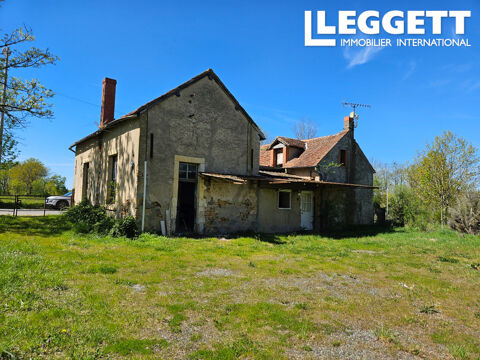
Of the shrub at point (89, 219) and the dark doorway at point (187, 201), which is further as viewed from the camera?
the dark doorway at point (187, 201)

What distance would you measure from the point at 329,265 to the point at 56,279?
637cm

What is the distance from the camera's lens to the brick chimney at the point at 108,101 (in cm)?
1578

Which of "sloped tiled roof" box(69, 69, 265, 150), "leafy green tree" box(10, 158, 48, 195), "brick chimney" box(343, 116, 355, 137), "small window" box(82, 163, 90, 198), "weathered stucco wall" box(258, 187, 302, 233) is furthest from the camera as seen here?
"leafy green tree" box(10, 158, 48, 195)

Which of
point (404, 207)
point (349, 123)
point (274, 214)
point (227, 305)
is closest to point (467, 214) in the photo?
point (404, 207)

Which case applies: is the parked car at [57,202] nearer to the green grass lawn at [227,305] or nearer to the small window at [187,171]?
the small window at [187,171]

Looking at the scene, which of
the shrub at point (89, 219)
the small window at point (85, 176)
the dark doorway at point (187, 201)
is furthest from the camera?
the small window at point (85, 176)

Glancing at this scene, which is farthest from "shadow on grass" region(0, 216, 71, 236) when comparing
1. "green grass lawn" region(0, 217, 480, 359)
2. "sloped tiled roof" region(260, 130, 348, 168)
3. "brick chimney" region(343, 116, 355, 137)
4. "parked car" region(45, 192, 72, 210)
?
"brick chimney" region(343, 116, 355, 137)

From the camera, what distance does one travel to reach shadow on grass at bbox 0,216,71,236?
11055 millimetres

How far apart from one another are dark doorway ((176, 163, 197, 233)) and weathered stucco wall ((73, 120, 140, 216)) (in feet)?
7.32

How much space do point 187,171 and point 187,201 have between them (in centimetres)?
191

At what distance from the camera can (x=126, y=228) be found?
1116 centimetres

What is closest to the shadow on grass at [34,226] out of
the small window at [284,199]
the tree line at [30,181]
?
the small window at [284,199]

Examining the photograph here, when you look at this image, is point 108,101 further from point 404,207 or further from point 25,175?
point 25,175

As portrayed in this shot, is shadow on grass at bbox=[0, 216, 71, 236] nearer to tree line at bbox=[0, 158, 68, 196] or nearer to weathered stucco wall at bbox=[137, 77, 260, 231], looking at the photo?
weathered stucco wall at bbox=[137, 77, 260, 231]
